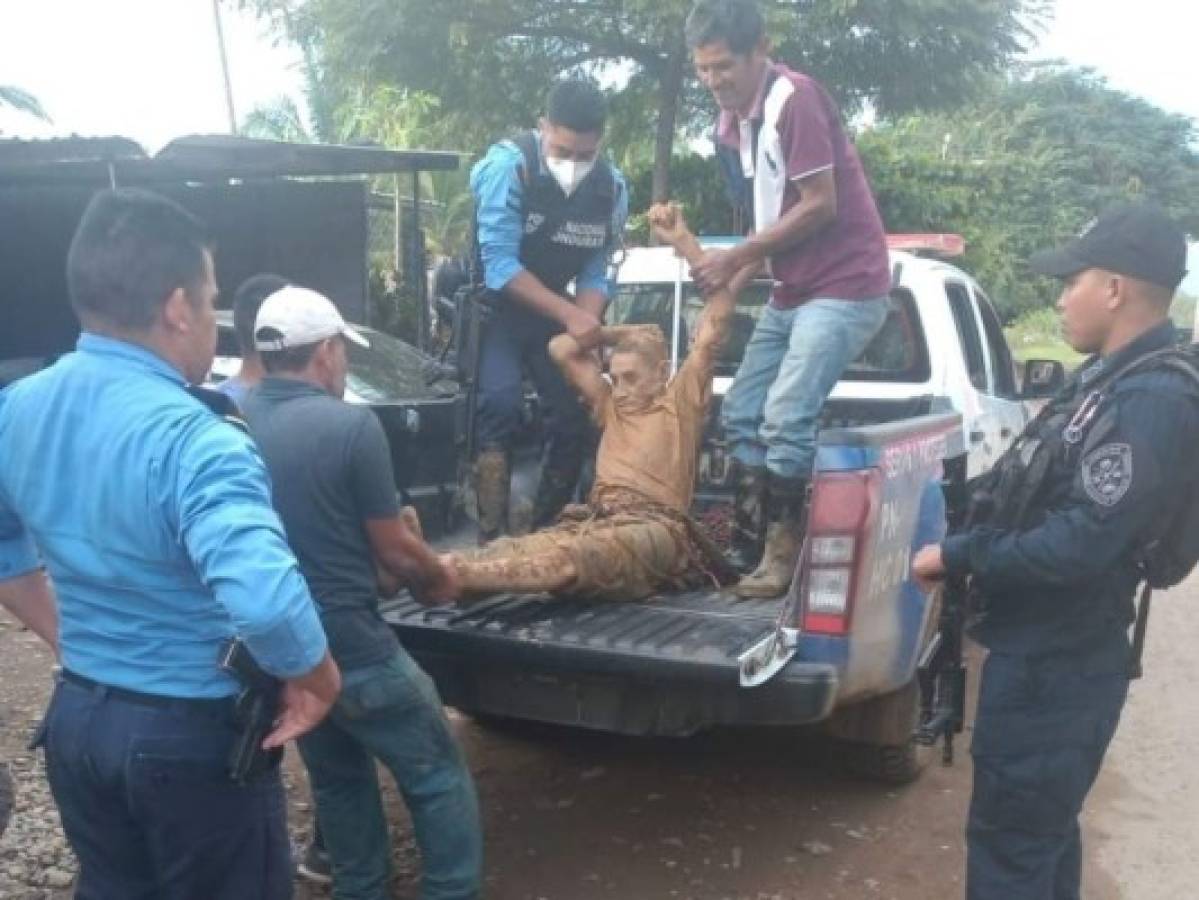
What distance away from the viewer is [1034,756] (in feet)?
9.24

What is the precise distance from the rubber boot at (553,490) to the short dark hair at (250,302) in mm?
1478

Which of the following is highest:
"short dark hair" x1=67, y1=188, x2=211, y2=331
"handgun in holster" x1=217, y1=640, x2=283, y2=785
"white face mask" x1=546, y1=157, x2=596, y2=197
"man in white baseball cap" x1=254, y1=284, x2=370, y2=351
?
"short dark hair" x1=67, y1=188, x2=211, y2=331

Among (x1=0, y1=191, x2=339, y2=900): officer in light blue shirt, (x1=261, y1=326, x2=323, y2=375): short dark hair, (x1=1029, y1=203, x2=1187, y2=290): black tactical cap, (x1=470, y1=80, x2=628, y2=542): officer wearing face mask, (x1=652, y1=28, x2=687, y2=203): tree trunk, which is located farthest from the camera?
(x1=652, y1=28, x2=687, y2=203): tree trunk

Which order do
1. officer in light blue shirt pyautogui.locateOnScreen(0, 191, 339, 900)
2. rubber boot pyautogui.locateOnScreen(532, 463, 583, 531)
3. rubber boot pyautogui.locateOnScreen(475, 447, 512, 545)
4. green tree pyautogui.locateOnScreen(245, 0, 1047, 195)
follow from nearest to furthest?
officer in light blue shirt pyautogui.locateOnScreen(0, 191, 339, 900) → rubber boot pyautogui.locateOnScreen(475, 447, 512, 545) → rubber boot pyautogui.locateOnScreen(532, 463, 583, 531) → green tree pyautogui.locateOnScreen(245, 0, 1047, 195)

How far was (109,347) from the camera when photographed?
225 cm

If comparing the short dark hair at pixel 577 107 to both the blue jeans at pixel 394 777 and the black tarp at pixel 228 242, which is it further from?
the black tarp at pixel 228 242

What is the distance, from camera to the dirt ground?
156 inches

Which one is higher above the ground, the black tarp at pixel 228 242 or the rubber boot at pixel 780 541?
the black tarp at pixel 228 242

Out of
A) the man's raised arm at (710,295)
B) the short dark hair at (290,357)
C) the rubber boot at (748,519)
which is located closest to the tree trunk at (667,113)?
the man's raised arm at (710,295)

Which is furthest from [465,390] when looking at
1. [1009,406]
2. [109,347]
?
[1009,406]

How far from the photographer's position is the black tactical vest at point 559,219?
4.56 m

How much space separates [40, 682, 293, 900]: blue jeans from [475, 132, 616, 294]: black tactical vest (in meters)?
2.64

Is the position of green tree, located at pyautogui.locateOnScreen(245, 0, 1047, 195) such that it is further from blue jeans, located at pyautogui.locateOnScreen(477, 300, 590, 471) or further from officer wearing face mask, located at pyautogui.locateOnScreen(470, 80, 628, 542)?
blue jeans, located at pyautogui.locateOnScreen(477, 300, 590, 471)

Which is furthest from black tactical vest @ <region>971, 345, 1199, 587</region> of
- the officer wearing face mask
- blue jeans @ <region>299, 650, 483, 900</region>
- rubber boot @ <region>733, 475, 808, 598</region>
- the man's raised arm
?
the officer wearing face mask
